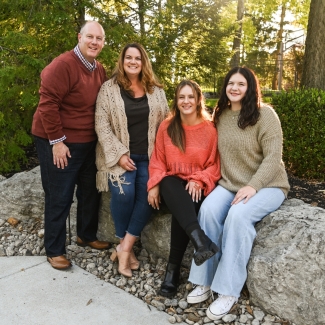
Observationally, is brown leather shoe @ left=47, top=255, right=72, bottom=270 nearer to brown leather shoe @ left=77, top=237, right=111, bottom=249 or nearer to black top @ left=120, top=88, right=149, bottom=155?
brown leather shoe @ left=77, top=237, right=111, bottom=249

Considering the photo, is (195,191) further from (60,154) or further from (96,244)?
(96,244)

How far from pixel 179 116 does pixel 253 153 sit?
651 mm

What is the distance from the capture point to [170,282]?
10.1 ft

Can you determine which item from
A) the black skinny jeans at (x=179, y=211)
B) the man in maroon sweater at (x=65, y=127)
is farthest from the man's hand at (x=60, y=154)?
the black skinny jeans at (x=179, y=211)

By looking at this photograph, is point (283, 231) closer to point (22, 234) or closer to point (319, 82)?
point (22, 234)

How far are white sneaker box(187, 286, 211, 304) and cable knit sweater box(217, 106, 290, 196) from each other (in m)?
0.74

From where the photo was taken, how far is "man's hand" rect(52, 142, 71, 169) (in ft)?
10.5

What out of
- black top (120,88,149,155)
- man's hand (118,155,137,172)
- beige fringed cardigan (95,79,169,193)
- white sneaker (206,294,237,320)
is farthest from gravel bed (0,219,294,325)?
black top (120,88,149,155)

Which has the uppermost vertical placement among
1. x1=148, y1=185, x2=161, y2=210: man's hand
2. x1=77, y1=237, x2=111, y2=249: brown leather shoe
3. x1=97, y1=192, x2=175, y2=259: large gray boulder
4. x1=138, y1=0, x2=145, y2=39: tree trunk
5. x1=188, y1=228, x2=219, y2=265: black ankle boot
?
x1=138, y1=0, x2=145, y2=39: tree trunk

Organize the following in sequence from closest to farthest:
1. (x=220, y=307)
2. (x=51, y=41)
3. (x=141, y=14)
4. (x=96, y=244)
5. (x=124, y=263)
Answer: (x=220, y=307) → (x=124, y=263) → (x=96, y=244) → (x=51, y=41) → (x=141, y=14)

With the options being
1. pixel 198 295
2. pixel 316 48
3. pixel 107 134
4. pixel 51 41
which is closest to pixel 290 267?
pixel 198 295

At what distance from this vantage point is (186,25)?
324 inches

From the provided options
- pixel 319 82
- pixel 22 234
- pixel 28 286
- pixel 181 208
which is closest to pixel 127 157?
pixel 181 208

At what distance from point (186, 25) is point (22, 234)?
5687mm
